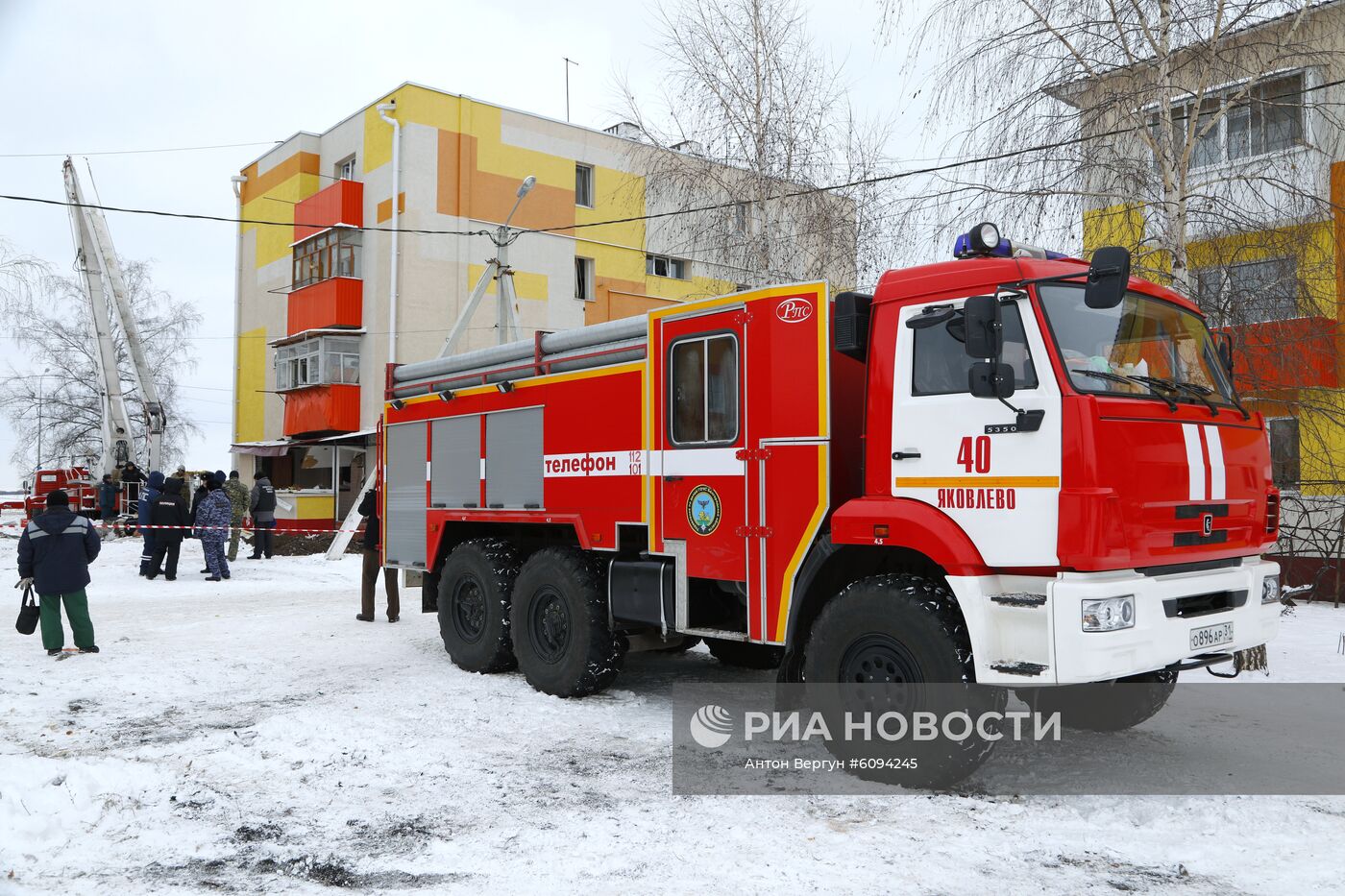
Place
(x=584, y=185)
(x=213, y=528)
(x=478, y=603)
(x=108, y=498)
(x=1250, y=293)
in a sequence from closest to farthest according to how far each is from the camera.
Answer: (x=478, y=603)
(x=1250, y=293)
(x=213, y=528)
(x=108, y=498)
(x=584, y=185)

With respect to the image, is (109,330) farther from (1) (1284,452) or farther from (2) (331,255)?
(1) (1284,452)

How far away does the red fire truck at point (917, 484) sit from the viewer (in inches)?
197

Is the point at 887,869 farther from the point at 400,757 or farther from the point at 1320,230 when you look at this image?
the point at 1320,230

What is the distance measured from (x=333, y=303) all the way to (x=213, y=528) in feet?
43.9

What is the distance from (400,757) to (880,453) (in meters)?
3.43

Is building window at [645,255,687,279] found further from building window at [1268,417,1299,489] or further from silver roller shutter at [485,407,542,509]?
silver roller shutter at [485,407,542,509]

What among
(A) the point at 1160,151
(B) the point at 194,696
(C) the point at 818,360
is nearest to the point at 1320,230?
(A) the point at 1160,151

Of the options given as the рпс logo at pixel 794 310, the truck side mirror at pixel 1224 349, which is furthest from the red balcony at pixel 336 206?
the truck side mirror at pixel 1224 349

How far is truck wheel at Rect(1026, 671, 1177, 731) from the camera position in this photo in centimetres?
659

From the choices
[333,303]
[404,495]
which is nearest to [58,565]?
[404,495]

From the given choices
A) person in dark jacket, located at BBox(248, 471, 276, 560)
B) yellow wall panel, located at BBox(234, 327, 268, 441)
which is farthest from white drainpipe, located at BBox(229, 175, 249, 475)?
person in dark jacket, located at BBox(248, 471, 276, 560)

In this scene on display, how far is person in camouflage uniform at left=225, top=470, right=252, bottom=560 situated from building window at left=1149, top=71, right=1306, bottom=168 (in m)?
18.2

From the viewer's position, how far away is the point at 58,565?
9.59 meters

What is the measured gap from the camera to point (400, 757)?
6.21 meters
